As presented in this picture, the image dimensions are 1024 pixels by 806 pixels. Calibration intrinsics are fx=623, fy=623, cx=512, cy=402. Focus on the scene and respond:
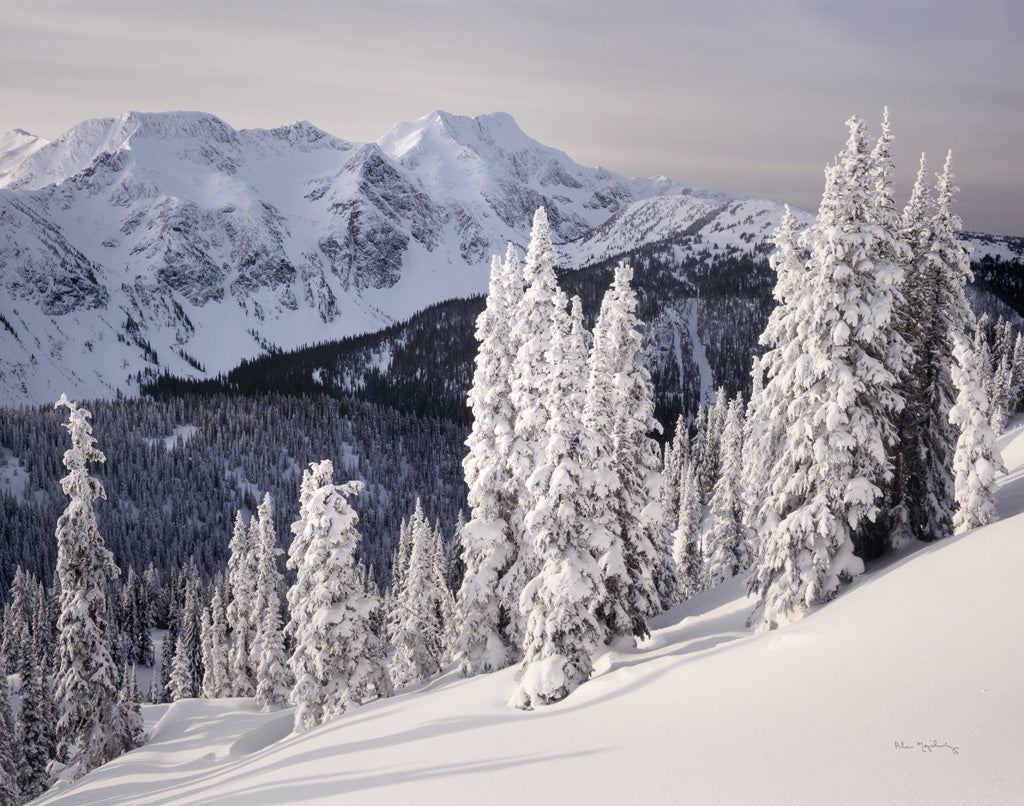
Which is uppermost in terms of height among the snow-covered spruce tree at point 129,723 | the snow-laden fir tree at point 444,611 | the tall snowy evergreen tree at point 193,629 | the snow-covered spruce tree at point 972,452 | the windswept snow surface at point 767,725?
the snow-covered spruce tree at point 972,452

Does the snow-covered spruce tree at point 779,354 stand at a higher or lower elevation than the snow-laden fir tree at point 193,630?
higher

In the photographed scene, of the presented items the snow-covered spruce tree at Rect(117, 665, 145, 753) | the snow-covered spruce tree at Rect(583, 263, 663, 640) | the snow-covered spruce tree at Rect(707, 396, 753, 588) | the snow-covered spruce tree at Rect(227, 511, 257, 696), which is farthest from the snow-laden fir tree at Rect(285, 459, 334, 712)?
the snow-covered spruce tree at Rect(707, 396, 753, 588)

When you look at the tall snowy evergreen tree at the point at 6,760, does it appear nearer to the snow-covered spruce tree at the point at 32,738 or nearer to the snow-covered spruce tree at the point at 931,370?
the snow-covered spruce tree at the point at 32,738

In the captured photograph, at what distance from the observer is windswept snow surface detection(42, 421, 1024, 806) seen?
8836mm

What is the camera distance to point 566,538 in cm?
1778

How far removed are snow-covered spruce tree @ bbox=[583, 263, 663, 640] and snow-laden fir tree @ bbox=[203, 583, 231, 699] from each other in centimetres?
4691

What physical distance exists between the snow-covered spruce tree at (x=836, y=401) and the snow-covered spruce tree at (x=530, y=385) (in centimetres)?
746

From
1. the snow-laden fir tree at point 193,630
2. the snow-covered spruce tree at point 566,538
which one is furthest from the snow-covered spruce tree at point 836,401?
the snow-laden fir tree at point 193,630

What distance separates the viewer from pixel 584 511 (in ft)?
58.6

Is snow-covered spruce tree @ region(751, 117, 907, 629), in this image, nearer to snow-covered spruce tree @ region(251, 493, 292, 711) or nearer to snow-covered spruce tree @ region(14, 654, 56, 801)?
snow-covered spruce tree @ region(251, 493, 292, 711)

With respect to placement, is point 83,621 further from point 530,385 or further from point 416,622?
point 530,385
